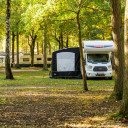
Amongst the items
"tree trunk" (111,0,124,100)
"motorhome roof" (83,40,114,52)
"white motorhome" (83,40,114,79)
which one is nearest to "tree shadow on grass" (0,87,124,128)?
"tree trunk" (111,0,124,100)

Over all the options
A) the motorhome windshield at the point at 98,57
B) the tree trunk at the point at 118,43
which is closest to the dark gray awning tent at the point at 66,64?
the motorhome windshield at the point at 98,57

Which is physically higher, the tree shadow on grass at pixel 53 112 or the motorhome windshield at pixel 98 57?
the motorhome windshield at pixel 98 57

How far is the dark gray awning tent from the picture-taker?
63.5ft

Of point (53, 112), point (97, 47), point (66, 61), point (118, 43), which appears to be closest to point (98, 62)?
point (97, 47)

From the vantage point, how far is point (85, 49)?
1819 centimetres

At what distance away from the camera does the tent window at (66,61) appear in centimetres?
1944

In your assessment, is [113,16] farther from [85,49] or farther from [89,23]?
[85,49]

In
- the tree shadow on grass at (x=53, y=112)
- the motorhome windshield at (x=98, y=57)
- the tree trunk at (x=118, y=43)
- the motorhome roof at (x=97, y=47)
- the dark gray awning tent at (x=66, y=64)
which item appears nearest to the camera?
the tree shadow on grass at (x=53, y=112)

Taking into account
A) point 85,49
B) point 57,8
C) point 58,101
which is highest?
point 57,8

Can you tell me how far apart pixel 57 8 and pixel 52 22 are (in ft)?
2.64

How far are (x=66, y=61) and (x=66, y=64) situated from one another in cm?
24

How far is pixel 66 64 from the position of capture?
64.2 feet

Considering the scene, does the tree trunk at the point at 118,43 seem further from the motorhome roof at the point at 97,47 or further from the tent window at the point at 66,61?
the tent window at the point at 66,61

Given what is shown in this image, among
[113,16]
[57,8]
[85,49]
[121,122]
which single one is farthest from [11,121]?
[85,49]
